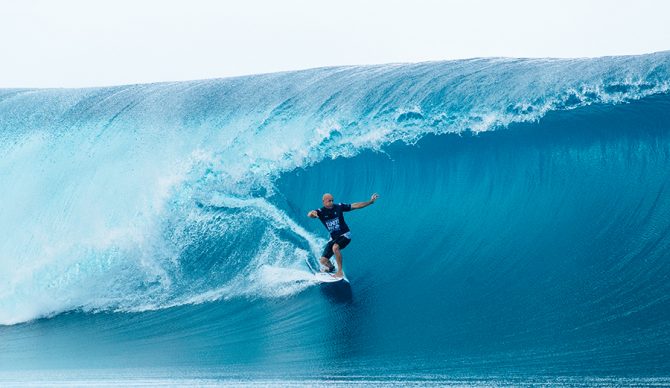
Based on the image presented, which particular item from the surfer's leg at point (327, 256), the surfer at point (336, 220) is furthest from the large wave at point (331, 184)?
the surfer at point (336, 220)

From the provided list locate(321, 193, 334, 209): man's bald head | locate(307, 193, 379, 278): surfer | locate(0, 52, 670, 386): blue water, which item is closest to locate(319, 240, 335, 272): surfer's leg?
locate(307, 193, 379, 278): surfer

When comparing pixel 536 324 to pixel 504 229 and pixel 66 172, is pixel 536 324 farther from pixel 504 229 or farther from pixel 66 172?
pixel 66 172

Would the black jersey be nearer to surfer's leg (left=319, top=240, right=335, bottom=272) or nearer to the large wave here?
surfer's leg (left=319, top=240, right=335, bottom=272)

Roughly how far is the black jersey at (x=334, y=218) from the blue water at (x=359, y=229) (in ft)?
1.97

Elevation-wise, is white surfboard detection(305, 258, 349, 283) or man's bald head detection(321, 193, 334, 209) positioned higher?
man's bald head detection(321, 193, 334, 209)

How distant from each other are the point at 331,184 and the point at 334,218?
242cm

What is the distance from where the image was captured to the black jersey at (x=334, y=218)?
702 cm

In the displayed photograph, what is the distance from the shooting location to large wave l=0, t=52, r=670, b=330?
25.3ft

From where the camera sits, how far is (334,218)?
705 cm

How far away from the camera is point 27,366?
21.2ft

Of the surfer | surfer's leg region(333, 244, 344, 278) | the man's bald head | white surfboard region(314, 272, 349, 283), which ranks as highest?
the man's bald head

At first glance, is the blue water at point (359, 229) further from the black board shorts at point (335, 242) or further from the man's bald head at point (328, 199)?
the man's bald head at point (328, 199)

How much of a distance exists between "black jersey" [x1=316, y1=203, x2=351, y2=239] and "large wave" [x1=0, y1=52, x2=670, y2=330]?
2.30 ft

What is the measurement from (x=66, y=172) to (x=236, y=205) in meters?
3.32
